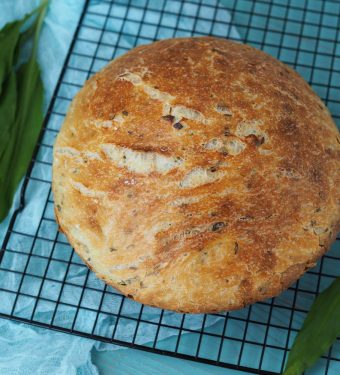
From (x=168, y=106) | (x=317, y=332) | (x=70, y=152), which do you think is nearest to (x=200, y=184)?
(x=168, y=106)

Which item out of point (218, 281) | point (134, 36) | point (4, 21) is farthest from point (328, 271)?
point (4, 21)

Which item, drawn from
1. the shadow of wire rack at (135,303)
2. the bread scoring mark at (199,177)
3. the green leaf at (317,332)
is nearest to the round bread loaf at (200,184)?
the bread scoring mark at (199,177)

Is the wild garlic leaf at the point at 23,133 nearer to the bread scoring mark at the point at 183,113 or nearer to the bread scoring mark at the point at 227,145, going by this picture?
the bread scoring mark at the point at 183,113

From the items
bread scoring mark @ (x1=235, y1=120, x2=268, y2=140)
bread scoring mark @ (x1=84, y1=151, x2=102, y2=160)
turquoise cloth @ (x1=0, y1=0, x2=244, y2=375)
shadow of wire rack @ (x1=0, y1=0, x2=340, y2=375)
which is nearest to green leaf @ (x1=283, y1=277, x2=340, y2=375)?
shadow of wire rack @ (x1=0, y1=0, x2=340, y2=375)

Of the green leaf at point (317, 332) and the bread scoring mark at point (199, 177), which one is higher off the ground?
the bread scoring mark at point (199, 177)

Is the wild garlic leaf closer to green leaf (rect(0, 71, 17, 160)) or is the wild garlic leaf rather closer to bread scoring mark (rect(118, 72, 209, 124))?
green leaf (rect(0, 71, 17, 160))

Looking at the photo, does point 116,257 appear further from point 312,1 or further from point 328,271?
point 312,1

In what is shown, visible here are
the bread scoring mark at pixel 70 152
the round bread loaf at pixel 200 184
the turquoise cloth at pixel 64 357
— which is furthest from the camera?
the turquoise cloth at pixel 64 357

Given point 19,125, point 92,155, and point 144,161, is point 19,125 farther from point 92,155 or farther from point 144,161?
point 144,161
